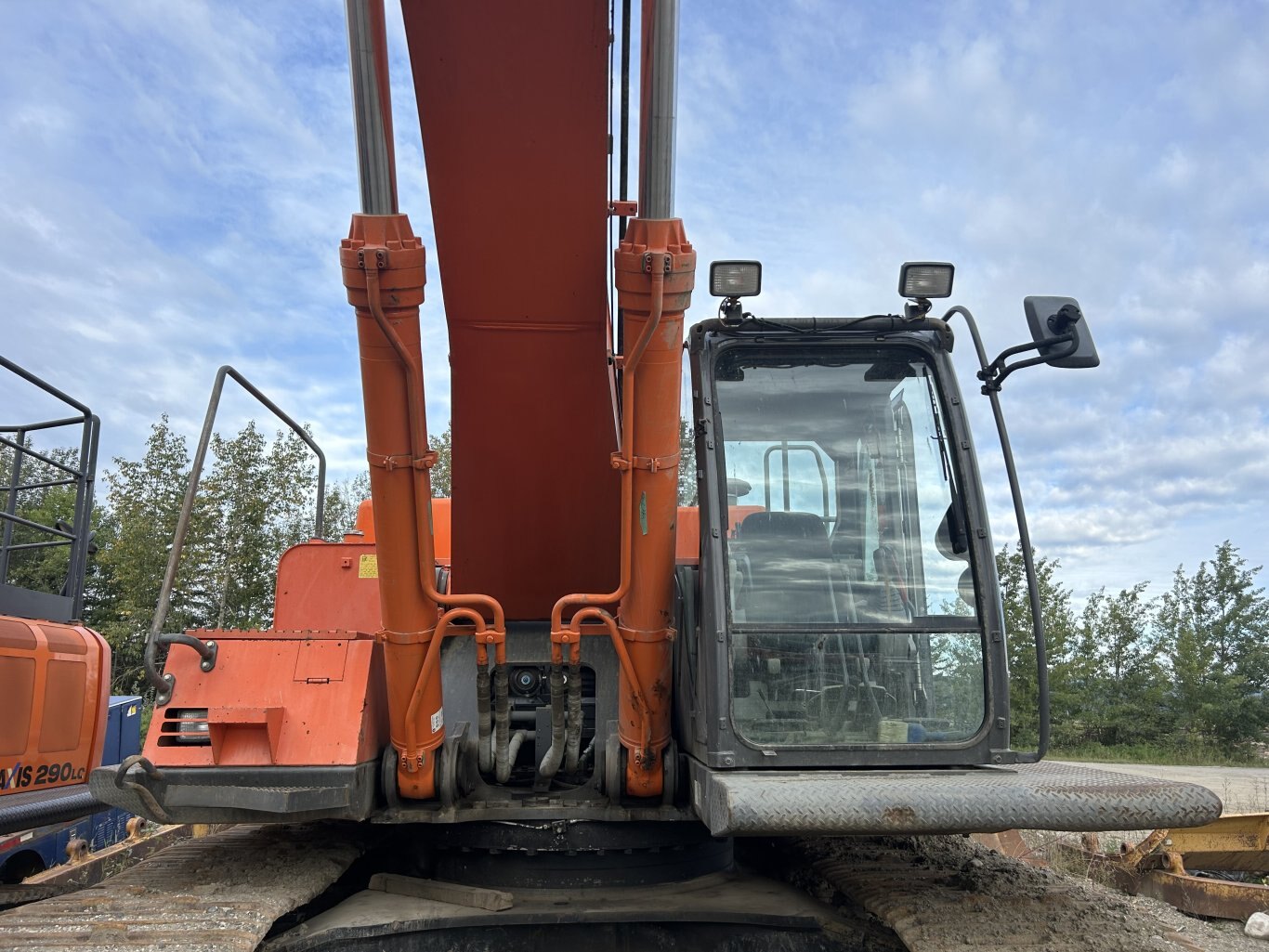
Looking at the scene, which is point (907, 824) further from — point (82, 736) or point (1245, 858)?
point (1245, 858)

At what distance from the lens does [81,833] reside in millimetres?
6855

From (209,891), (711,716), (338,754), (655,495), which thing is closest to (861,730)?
(711,716)

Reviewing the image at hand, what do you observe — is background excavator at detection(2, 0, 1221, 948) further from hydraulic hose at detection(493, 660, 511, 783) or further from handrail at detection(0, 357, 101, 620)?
handrail at detection(0, 357, 101, 620)

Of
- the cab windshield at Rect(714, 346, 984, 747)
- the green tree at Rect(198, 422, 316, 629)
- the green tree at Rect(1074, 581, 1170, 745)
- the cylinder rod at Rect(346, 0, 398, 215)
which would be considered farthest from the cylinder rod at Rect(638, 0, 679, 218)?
the green tree at Rect(1074, 581, 1170, 745)

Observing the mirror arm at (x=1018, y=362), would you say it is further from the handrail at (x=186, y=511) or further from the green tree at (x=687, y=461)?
the handrail at (x=186, y=511)

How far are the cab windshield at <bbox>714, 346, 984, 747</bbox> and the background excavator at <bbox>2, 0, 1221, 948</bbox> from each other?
0.4 inches

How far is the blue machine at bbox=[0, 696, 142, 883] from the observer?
5.17 metres

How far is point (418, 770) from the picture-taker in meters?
3.34

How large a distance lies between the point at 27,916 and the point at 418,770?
1.21m

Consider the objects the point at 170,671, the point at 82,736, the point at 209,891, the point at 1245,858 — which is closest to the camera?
the point at 209,891

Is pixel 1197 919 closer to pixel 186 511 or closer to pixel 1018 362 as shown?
pixel 1018 362

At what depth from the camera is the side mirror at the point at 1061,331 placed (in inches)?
122

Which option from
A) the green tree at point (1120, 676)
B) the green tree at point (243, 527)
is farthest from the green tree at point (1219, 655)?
the green tree at point (243, 527)

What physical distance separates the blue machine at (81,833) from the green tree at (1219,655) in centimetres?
2704
